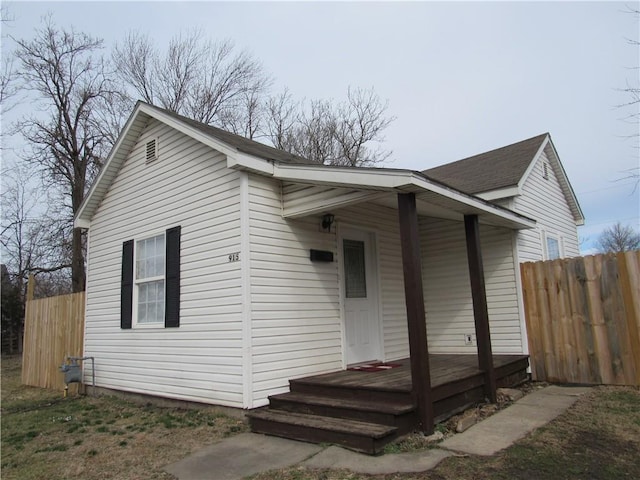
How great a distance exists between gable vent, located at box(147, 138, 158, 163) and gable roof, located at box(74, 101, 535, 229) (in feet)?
1.26

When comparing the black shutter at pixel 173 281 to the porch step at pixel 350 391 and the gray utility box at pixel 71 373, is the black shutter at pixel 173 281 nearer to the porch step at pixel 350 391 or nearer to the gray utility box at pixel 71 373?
the porch step at pixel 350 391

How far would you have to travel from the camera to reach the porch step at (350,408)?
4469mm

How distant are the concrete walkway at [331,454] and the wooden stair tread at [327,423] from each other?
18 cm

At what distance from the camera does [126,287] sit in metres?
7.95

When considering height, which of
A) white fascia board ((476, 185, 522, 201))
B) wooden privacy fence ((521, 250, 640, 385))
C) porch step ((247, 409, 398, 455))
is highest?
white fascia board ((476, 185, 522, 201))

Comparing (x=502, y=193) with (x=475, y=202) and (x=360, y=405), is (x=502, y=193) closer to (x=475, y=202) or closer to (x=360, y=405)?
(x=475, y=202)

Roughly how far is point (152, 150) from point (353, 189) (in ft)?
13.9

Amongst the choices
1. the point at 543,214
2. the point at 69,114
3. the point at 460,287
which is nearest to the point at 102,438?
the point at 460,287

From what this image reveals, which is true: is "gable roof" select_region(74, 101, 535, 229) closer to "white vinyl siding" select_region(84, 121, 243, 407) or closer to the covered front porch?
the covered front porch

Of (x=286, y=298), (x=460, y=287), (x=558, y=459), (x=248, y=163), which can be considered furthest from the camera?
(x=460, y=287)

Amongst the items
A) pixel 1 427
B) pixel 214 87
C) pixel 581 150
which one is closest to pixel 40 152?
pixel 214 87

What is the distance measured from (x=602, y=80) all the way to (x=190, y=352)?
863 centimetres

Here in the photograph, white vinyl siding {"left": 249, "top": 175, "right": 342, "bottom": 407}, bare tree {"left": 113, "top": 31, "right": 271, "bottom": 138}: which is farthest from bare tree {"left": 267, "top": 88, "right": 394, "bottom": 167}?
white vinyl siding {"left": 249, "top": 175, "right": 342, "bottom": 407}

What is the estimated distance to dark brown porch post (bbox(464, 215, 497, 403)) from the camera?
600 centimetres
